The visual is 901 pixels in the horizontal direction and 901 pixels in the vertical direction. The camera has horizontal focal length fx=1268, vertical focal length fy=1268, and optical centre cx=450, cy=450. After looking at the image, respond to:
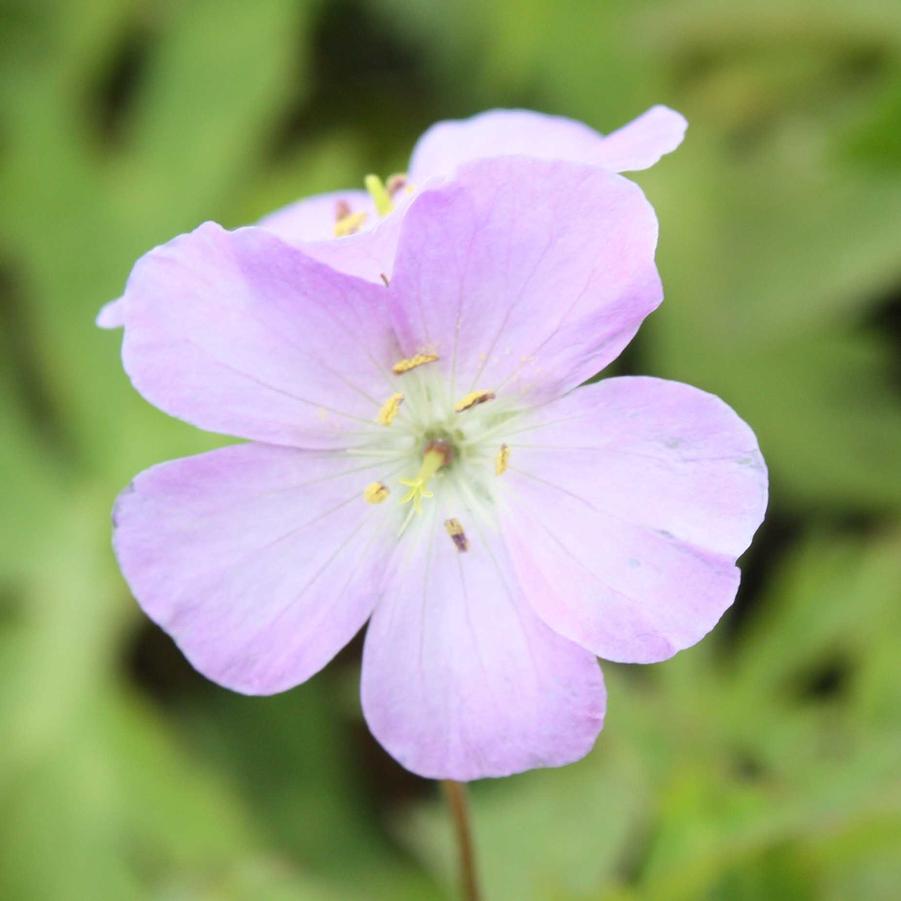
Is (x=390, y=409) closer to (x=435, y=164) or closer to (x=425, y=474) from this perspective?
(x=425, y=474)

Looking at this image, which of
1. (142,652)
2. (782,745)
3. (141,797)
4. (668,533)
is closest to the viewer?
(668,533)

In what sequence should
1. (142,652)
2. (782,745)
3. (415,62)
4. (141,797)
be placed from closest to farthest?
(782,745)
(141,797)
(142,652)
(415,62)

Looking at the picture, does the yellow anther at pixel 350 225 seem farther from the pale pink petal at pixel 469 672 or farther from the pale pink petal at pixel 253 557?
the pale pink petal at pixel 469 672

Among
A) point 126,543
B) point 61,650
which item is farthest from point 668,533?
point 61,650

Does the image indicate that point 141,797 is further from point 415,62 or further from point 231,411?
point 415,62

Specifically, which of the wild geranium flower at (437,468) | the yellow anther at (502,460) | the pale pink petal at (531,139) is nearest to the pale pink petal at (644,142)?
the pale pink petal at (531,139)
